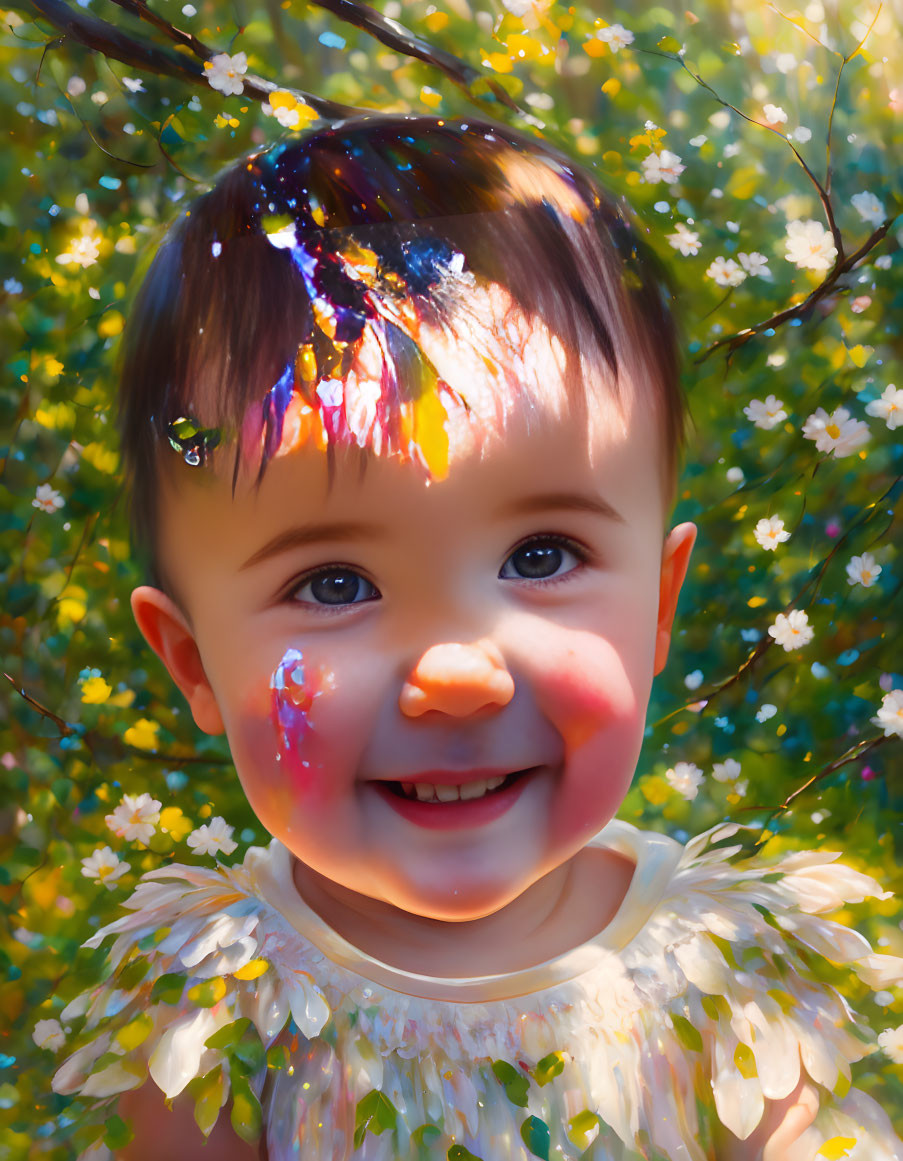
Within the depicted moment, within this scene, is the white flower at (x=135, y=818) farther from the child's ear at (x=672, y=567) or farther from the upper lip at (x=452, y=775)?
the child's ear at (x=672, y=567)

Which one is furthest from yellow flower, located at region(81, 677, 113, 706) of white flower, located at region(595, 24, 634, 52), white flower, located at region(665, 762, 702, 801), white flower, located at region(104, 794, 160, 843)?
white flower, located at region(595, 24, 634, 52)

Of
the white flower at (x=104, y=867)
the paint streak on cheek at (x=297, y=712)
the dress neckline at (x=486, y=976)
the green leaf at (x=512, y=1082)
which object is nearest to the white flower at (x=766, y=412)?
the dress neckline at (x=486, y=976)

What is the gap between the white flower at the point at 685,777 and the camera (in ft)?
4.63

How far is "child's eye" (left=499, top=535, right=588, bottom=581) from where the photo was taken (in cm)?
100

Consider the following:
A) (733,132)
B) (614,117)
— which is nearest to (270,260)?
(614,117)

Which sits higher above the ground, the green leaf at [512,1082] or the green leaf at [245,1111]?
the green leaf at [512,1082]

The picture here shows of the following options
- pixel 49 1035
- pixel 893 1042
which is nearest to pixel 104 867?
pixel 49 1035

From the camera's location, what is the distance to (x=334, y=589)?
982mm

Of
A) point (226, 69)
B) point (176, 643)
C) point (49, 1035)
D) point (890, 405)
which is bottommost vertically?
point (49, 1035)

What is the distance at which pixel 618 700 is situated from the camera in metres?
1.02

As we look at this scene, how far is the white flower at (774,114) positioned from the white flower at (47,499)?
0.86 metres

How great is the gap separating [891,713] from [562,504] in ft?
2.04

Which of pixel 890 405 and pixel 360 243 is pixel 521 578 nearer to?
pixel 360 243

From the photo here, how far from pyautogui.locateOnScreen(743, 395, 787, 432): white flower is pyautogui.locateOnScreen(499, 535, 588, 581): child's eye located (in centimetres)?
42
